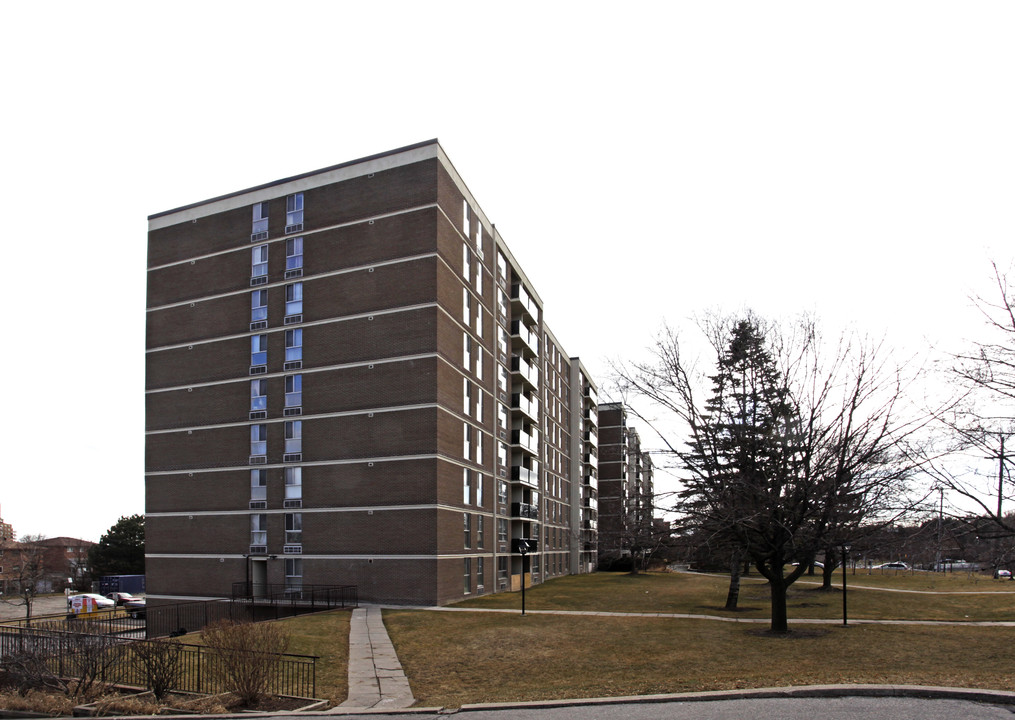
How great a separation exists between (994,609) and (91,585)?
79.8 meters

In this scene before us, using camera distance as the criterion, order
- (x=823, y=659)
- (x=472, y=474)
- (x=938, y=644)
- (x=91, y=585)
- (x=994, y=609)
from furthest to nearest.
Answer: (x=91, y=585) < (x=472, y=474) < (x=994, y=609) < (x=938, y=644) < (x=823, y=659)

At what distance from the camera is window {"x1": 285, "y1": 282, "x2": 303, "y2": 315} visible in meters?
40.6

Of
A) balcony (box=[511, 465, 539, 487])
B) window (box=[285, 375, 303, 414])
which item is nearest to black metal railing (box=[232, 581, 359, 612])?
window (box=[285, 375, 303, 414])

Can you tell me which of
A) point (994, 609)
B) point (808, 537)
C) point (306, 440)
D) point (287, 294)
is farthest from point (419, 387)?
point (994, 609)

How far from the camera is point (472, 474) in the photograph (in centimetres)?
4231

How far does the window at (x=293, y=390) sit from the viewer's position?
131 feet

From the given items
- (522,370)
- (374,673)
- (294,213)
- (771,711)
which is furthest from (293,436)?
(771,711)

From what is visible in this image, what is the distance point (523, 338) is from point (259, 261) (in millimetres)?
18309

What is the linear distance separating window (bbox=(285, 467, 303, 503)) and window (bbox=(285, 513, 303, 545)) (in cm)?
83

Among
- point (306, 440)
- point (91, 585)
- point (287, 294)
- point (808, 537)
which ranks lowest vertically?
point (91, 585)

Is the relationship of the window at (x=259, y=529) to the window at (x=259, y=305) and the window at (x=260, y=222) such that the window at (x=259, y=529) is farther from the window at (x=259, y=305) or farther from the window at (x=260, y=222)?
the window at (x=260, y=222)

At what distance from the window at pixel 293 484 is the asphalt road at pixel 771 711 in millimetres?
26613

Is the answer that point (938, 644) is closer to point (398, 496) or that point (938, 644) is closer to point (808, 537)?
point (808, 537)

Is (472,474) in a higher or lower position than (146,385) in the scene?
lower
